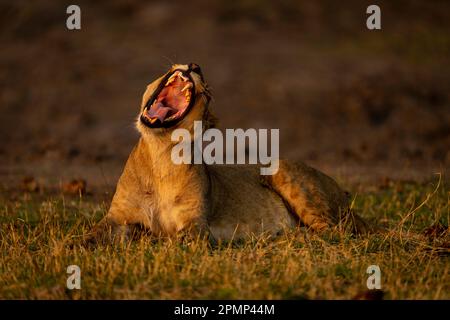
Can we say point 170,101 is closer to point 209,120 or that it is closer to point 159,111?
point 159,111

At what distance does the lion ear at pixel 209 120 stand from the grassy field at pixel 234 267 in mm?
961

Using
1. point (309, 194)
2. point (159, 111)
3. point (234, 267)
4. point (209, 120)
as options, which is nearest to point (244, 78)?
point (309, 194)

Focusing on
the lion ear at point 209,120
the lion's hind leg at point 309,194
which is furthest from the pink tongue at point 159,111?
the lion's hind leg at point 309,194

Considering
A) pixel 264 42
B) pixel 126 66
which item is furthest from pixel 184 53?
pixel 264 42

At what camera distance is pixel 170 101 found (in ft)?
21.8

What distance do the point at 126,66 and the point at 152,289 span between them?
1583 cm

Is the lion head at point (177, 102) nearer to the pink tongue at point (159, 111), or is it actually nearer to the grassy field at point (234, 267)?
the pink tongue at point (159, 111)

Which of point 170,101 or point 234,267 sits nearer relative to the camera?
point 234,267

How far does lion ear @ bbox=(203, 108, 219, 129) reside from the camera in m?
6.56

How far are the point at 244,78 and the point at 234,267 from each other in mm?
15071

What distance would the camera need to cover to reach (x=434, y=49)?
23406 millimetres

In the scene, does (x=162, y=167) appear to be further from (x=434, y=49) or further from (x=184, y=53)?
(x=434, y=49)

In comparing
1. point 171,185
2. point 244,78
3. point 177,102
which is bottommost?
point 171,185

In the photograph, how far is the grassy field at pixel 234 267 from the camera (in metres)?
4.82
